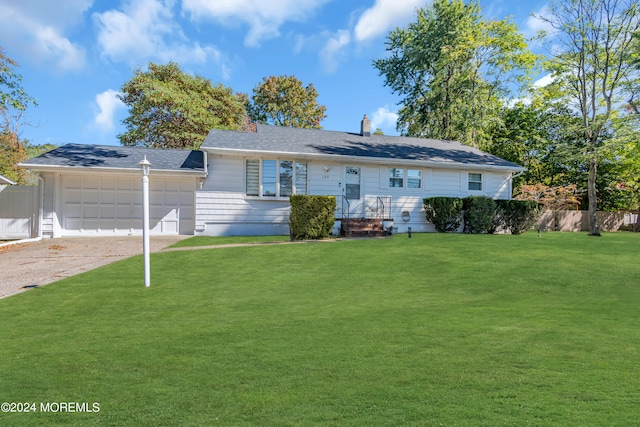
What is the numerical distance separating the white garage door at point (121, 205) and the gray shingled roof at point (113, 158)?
668mm

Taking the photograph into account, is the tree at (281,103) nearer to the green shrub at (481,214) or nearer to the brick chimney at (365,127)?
the brick chimney at (365,127)

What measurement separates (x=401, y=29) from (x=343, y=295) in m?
30.6

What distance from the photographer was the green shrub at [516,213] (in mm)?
17453

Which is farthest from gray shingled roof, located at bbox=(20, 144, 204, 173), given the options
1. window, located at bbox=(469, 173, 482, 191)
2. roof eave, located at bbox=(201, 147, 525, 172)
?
window, located at bbox=(469, 173, 482, 191)

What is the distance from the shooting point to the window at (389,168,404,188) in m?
17.7

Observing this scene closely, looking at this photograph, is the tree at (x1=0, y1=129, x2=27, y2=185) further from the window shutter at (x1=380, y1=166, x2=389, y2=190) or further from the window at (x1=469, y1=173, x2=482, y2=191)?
the window at (x1=469, y1=173, x2=482, y2=191)

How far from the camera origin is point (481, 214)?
17.0 m

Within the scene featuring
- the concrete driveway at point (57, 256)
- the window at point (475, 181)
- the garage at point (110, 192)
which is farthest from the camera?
the window at point (475, 181)

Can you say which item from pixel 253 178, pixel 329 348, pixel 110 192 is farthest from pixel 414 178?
pixel 329 348

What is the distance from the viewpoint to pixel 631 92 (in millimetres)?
23141

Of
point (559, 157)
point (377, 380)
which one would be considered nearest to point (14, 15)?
point (377, 380)

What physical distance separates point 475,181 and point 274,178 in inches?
419

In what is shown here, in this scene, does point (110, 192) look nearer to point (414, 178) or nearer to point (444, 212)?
point (414, 178)

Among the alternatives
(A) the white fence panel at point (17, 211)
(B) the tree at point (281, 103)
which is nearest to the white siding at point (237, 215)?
(A) the white fence panel at point (17, 211)
